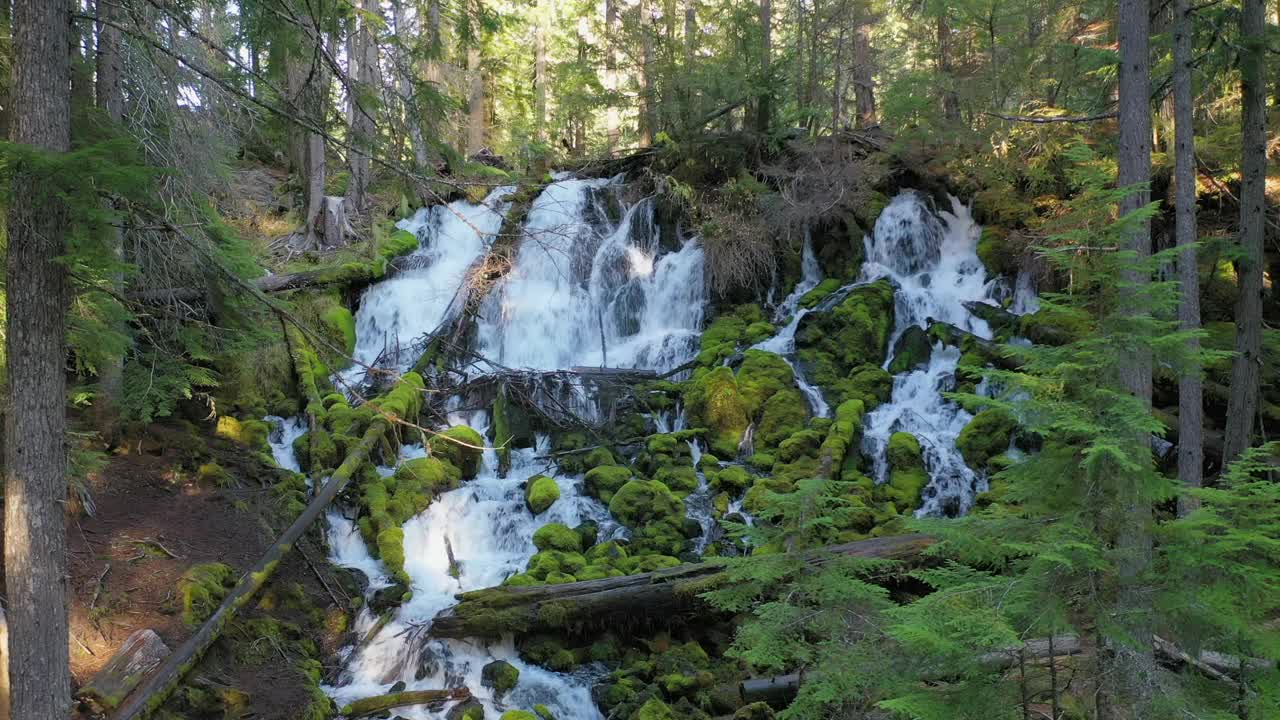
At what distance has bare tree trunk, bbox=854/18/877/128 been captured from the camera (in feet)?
63.0

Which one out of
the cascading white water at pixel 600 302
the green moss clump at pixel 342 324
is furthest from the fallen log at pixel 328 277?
the cascading white water at pixel 600 302

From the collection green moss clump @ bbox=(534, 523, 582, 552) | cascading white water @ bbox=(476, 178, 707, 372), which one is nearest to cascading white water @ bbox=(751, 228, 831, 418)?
cascading white water @ bbox=(476, 178, 707, 372)

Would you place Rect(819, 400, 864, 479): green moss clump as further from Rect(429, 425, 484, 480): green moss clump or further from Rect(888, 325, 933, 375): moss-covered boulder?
Rect(429, 425, 484, 480): green moss clump

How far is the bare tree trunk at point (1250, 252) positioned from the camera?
359 inches

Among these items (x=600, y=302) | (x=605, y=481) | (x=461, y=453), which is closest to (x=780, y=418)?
(x=605, y=481)

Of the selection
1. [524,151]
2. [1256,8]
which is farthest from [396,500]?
[524,151]

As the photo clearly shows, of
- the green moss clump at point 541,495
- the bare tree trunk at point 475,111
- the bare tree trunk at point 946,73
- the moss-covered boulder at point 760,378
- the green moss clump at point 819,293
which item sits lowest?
the green moss clump at point 541,495

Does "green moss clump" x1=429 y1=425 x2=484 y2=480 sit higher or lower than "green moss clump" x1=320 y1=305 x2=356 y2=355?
lower

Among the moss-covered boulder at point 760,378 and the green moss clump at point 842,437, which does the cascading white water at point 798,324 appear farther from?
the green moss clump at point 842,437

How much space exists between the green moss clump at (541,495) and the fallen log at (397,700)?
3225mm

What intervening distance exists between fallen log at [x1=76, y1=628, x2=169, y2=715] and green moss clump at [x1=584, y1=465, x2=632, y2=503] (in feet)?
18.3

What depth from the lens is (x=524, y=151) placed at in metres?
24.5

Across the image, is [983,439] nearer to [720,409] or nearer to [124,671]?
[720,409]

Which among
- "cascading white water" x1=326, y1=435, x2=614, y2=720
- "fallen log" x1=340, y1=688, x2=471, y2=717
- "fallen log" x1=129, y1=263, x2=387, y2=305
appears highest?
"fallen log" x1=129, y1=263, x2=387, y2=305
